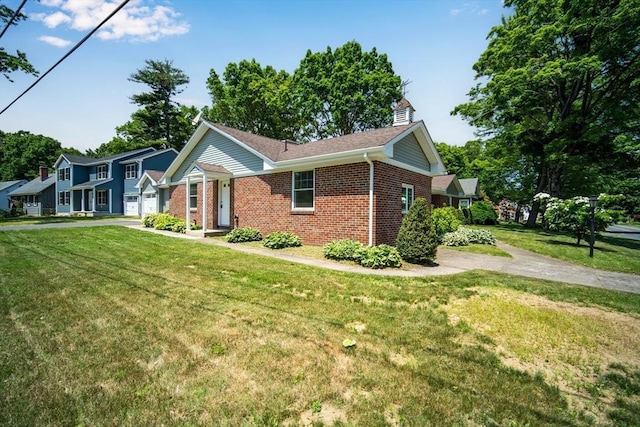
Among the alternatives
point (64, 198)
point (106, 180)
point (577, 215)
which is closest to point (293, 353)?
point (577, 215)

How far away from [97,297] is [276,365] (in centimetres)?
400

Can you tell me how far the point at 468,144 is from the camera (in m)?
55.2

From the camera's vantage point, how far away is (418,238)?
8695mm

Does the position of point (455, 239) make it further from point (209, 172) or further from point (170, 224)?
point (170, 224)

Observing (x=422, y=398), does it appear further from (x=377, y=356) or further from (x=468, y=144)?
(x=468, y=144)

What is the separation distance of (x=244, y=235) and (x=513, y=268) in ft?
31.9

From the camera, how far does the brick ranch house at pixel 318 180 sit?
33.8 ft

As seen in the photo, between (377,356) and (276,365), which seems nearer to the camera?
(276,365)

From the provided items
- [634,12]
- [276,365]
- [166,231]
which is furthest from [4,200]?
[634,12]

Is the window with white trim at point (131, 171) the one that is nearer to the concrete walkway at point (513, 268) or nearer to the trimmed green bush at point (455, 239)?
the concrete walkway at point (513, 268)

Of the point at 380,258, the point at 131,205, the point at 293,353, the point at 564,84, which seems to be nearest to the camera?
the point at 293,353

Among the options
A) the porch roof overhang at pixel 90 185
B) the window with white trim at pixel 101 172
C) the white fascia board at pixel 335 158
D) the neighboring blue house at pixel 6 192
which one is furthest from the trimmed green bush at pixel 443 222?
the neighboring blue house at pixel 6 192

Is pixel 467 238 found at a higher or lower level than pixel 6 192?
lower

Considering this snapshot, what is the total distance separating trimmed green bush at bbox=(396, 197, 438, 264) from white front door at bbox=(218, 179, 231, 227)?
9351mm
